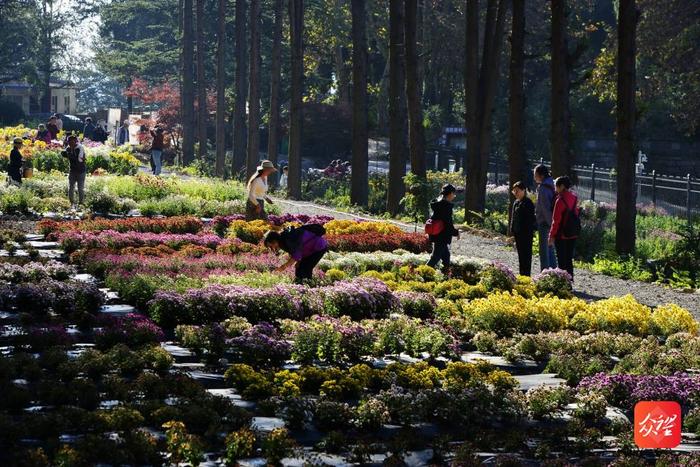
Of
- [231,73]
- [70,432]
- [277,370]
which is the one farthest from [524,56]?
[231,73]

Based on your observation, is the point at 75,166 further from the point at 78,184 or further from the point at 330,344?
the point at 330,344

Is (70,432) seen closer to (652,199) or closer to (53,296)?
(53,296)

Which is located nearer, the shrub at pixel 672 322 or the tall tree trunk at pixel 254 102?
the shrub at pixel 672 322

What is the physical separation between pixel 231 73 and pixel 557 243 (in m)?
63.6

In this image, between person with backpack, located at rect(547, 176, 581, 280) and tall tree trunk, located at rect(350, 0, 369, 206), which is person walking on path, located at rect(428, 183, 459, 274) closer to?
person with backpack, located at rect(547, 176, 581, 280)

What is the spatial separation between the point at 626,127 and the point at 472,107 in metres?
10.4

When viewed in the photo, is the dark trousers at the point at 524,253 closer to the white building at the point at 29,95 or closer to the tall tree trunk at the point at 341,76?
the tall tree trunk at the point at 341,76

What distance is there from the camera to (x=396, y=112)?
37.4 m

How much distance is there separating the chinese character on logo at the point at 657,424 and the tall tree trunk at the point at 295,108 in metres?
31.7

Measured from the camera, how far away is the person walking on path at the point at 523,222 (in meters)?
21.5

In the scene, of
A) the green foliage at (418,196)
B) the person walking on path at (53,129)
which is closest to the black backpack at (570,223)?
the green foliage at (418,196)

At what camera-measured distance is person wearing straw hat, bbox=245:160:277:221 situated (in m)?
23.9

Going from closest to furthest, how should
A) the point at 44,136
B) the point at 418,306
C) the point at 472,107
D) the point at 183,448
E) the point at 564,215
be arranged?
the point at 183,448 → the point at 418,306 → the point at 564,215 → the point at 472,107 → the point at 44,136

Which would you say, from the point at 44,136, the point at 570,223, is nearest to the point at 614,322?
the point at 570,223
